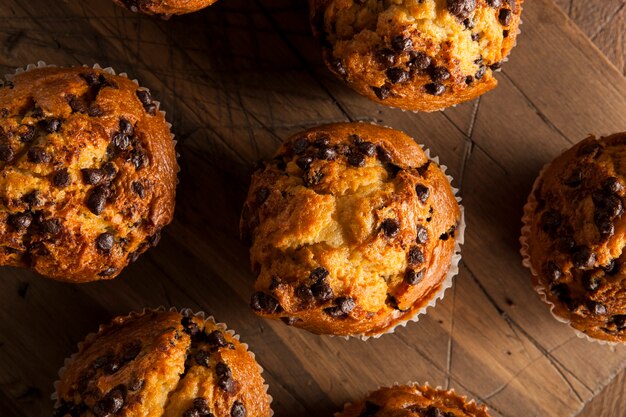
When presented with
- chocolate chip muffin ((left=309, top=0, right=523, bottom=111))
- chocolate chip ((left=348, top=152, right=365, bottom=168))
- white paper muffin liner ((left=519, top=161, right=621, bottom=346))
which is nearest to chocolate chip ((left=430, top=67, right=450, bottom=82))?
chocolate chip muffin ((left=309, top=0, right=523, bottom=111))

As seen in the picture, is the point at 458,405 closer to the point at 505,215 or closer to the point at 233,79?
the point at 505,215

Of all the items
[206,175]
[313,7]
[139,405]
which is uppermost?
[313,7]

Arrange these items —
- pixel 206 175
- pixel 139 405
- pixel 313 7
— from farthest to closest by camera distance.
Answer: pixel 206 175 → pixel 313 7 → pixel 139 405

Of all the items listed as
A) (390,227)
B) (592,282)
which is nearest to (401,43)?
(390,227)

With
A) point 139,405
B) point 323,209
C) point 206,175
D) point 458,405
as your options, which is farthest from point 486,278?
point 139,405

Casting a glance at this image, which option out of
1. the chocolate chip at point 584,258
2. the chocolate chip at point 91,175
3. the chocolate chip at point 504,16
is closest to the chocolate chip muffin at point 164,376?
the chocolate chip at point 91,175

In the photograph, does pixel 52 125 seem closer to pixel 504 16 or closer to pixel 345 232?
pixel 345 232

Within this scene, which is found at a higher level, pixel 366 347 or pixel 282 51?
pixel 282 51

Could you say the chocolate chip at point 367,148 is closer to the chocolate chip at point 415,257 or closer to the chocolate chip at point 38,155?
the chocolate chip at point 415,257
